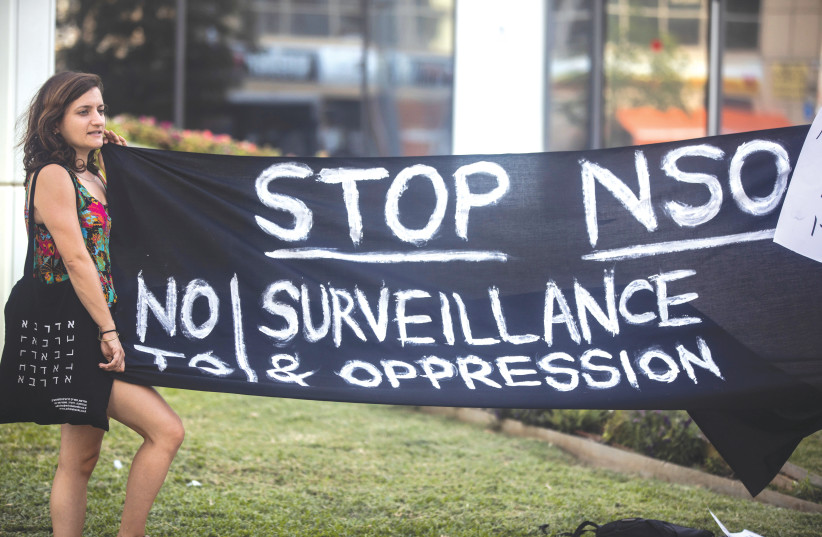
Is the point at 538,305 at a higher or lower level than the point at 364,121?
lower

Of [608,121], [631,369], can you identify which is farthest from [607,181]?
[608,121]

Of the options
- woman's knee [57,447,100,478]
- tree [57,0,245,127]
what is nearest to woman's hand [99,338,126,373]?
woman's knee [57,447,100,478]

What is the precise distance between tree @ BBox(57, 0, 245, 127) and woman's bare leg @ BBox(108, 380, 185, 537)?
8.11 m

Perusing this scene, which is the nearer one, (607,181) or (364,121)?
(607,181)

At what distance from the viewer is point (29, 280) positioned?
3322 mm

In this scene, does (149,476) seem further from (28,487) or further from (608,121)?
(608,121)

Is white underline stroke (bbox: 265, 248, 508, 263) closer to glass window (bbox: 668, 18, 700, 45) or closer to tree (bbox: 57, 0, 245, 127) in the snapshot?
tree (bbox: 57, 0, 245, 127)

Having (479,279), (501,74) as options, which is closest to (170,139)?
(501,74)

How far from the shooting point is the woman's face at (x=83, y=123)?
328cm

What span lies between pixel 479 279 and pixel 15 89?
299cm

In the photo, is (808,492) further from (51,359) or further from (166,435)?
(51,359)

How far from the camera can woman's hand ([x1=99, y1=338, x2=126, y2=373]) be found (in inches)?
130

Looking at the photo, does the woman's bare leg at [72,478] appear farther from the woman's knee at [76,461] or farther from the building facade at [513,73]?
the building facade at [513,73]

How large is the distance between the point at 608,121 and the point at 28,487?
8.16 metres
